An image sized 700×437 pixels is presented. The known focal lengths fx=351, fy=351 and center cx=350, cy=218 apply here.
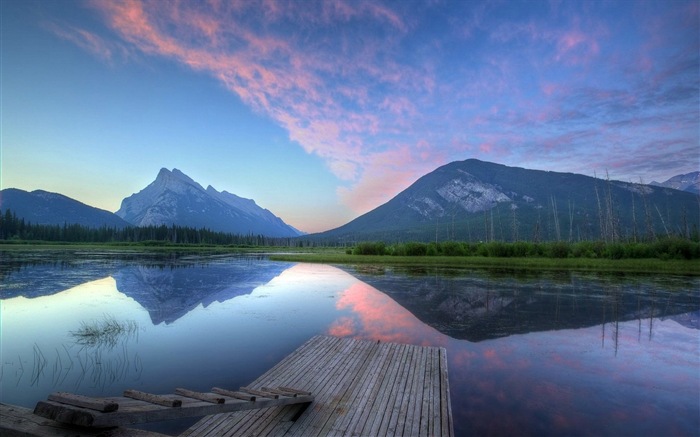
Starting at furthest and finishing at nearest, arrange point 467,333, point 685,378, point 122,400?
point 467,333
point 685,378
point 122,400

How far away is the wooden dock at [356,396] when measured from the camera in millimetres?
8680

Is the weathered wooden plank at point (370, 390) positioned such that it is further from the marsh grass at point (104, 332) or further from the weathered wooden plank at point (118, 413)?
the marsh grass at point (104, 332)

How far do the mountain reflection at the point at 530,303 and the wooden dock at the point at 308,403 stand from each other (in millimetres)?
7088

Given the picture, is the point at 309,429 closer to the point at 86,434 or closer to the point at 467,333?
the point at 86,434

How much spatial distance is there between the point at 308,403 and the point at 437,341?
32.9 ft

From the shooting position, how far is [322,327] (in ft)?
68.5

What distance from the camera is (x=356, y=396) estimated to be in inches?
419

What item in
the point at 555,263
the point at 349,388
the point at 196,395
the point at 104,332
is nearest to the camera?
the point at 196,395

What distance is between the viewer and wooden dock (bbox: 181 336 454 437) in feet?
28.5

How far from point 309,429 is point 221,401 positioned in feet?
11.4

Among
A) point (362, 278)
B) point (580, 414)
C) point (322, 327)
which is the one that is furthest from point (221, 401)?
point (362, 278)

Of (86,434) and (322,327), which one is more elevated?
(86,434)

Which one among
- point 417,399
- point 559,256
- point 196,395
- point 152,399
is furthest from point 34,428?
point 559,256

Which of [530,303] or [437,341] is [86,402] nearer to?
[437,341]
